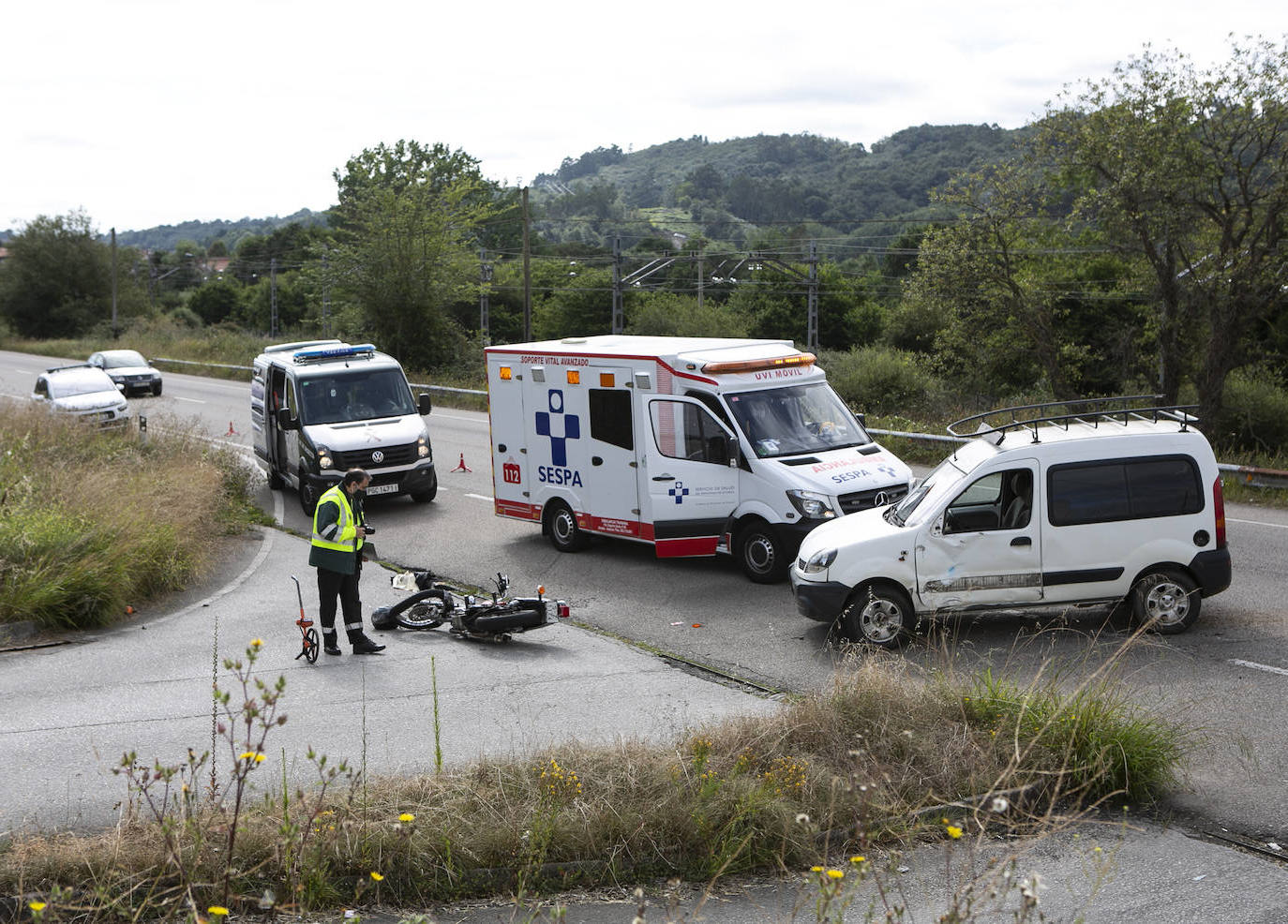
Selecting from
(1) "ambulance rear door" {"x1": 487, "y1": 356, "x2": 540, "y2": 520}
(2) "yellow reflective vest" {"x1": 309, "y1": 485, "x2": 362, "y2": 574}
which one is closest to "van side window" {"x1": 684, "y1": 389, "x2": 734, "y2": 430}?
(1) "ambulance rear door" {"x1": 487, "y1": 356, "x2": 540, "y2": 520}

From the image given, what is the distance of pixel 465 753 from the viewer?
24.7 feet

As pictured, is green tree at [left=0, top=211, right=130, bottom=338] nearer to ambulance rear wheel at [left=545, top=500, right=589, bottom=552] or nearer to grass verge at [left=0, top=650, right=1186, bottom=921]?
ambulance rear wheel at [left=545, top=500, right=589, bottom=552]

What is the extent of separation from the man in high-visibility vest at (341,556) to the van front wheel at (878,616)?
4.03m

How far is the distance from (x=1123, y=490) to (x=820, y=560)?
8.50 ft

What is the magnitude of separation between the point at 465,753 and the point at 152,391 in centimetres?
3310

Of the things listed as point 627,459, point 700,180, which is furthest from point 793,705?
point 700,180

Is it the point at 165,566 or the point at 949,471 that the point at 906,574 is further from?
the point at 165,566

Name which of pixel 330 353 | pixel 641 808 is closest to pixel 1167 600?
pixel 641 808

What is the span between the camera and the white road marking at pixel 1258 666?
29.8ft

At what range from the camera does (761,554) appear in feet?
41.3

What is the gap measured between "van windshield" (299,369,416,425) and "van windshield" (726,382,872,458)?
24.0 ft

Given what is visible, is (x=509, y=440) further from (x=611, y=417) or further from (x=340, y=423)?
(x=340, y=423)

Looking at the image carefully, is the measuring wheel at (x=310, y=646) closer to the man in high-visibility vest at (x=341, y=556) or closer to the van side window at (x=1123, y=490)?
the man in high-visibility vest at (x=341, y=556)

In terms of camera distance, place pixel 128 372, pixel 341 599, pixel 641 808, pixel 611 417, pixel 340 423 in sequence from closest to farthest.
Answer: pixel 641 808 → pixel 341 599 → pixel 611 417 → pixel 340 423 → pixel 128 372
